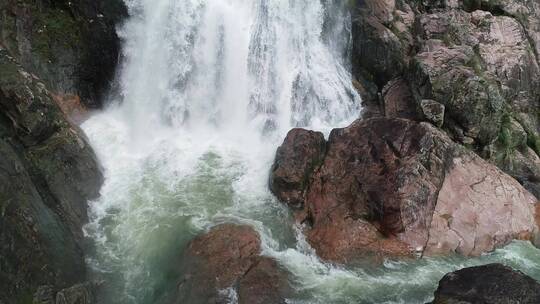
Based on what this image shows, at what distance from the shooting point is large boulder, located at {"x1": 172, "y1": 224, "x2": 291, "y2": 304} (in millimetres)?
11852

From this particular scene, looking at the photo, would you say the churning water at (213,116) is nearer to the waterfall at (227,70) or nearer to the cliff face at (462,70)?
the waterfall at (227,70)

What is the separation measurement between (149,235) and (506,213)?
11.6 metres

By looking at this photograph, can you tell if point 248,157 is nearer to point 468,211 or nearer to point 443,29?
point 468,211

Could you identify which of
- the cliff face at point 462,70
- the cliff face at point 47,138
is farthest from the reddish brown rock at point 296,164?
the cliff face at point 47,138

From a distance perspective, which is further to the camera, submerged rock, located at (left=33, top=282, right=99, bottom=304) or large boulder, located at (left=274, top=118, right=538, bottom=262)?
large boulder, located at (left=274, top=118, right=538, bottom=262)

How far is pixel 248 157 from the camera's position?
18.0m

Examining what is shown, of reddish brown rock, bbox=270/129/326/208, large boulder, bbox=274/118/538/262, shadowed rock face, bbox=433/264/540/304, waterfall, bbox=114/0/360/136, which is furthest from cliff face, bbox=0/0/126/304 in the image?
shadowed rock face, bbox=433/264/540/304

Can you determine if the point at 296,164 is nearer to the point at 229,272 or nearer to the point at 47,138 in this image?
the point at 229,272

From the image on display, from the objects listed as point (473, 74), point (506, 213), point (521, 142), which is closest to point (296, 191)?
point (506, 213)

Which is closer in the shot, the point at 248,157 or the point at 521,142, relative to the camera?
the point at 248,157

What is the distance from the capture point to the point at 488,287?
10.6 meters

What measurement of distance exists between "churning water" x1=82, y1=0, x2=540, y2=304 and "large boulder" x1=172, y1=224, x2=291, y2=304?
0.61m

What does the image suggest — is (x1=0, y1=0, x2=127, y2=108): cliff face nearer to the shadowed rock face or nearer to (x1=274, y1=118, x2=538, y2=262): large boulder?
(x1=274, y1=118, x2=538, y2=262): large boulder

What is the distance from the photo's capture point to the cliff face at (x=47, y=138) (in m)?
10.6
